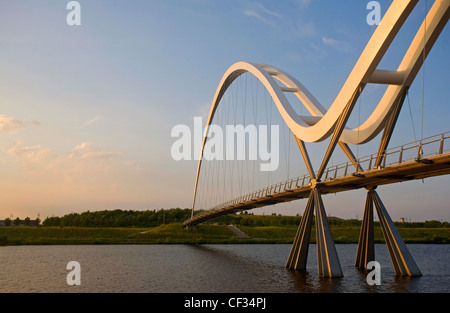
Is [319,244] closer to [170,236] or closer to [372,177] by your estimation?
[372,177]

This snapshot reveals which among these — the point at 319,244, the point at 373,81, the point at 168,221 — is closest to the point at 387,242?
the point at 319,244

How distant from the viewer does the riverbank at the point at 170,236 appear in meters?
75.6

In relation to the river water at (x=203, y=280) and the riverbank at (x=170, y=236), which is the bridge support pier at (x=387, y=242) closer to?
the river water at (x=203, y=280)

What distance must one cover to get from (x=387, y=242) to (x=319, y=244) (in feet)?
14.6

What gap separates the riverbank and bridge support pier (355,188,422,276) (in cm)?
4640

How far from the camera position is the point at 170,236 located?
8444 centimetres

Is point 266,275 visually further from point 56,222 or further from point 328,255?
point 56,222

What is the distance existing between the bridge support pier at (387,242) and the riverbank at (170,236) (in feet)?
152

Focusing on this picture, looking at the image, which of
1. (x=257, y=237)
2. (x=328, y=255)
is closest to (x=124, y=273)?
(x=328, y=255)

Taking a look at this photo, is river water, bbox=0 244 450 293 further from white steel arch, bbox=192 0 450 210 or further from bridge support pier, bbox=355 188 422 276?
white steel arch, bbox=192 0 450 210

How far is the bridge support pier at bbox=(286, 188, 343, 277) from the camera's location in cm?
2609

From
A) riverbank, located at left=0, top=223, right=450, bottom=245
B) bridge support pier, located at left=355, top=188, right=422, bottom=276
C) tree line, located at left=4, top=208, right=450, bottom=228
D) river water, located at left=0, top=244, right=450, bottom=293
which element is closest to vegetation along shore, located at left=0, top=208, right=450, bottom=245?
riverbank, located at left=0, top=223, right=450, bottom=245

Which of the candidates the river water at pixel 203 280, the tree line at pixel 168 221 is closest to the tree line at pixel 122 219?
the tree line at pixel 168 221

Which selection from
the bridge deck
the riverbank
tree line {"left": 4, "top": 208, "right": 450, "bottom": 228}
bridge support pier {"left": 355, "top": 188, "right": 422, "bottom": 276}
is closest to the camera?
the bridge deck
